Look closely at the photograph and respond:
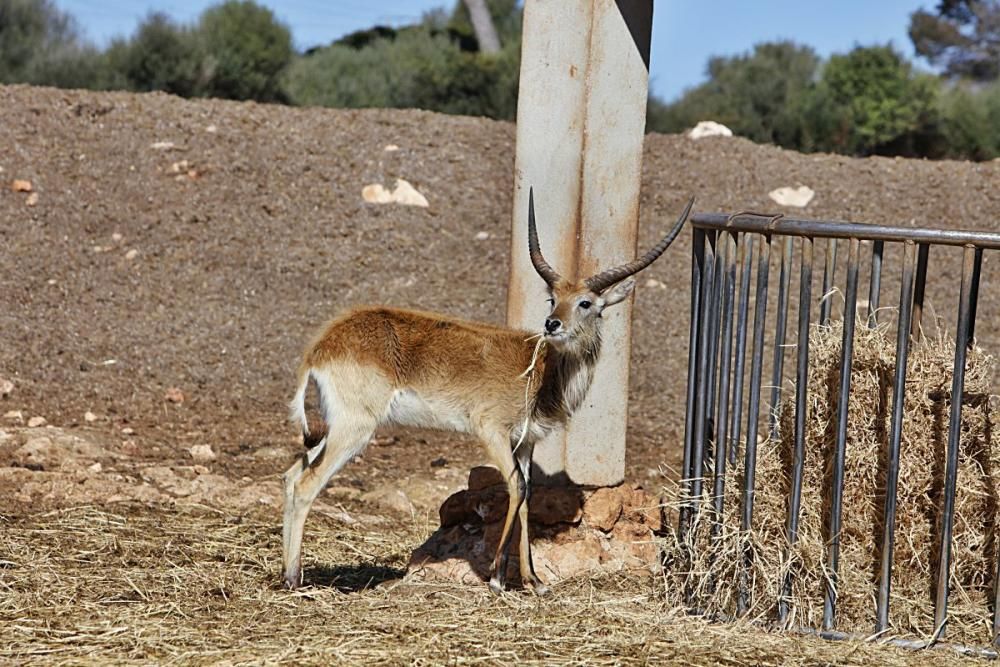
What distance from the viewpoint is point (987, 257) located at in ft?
48.8

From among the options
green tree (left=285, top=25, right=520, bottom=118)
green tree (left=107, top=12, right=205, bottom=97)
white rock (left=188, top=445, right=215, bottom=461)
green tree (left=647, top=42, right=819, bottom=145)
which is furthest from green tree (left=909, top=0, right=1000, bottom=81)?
white rock (left=188, top=445, right=215, bottom=461)

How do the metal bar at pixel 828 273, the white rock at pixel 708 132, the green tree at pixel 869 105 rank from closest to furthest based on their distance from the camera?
the metal bar at pixel 828 273 < the white rock at pixel 708 132 < the green tree at pixel 869 105

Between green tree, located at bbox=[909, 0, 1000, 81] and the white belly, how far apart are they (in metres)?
39.1

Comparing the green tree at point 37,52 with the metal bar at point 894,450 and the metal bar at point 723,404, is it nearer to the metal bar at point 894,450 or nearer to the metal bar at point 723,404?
the metal bar at point 723,404

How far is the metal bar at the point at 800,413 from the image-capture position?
18.2 feet

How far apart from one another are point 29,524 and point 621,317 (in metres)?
3.56

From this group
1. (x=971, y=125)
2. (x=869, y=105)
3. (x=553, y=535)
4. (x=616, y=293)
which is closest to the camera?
(x=616, y=293)

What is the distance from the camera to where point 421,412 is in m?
6.65

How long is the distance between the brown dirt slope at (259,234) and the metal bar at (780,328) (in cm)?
401

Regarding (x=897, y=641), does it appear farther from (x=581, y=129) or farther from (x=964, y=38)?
(x=964, y=38)

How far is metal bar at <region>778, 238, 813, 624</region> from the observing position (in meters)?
5.56

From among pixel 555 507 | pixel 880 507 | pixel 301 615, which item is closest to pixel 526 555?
pixel 555 507

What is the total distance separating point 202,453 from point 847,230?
5.43 meters

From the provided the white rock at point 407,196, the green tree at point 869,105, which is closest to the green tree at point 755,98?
the green tree at point 869,105
